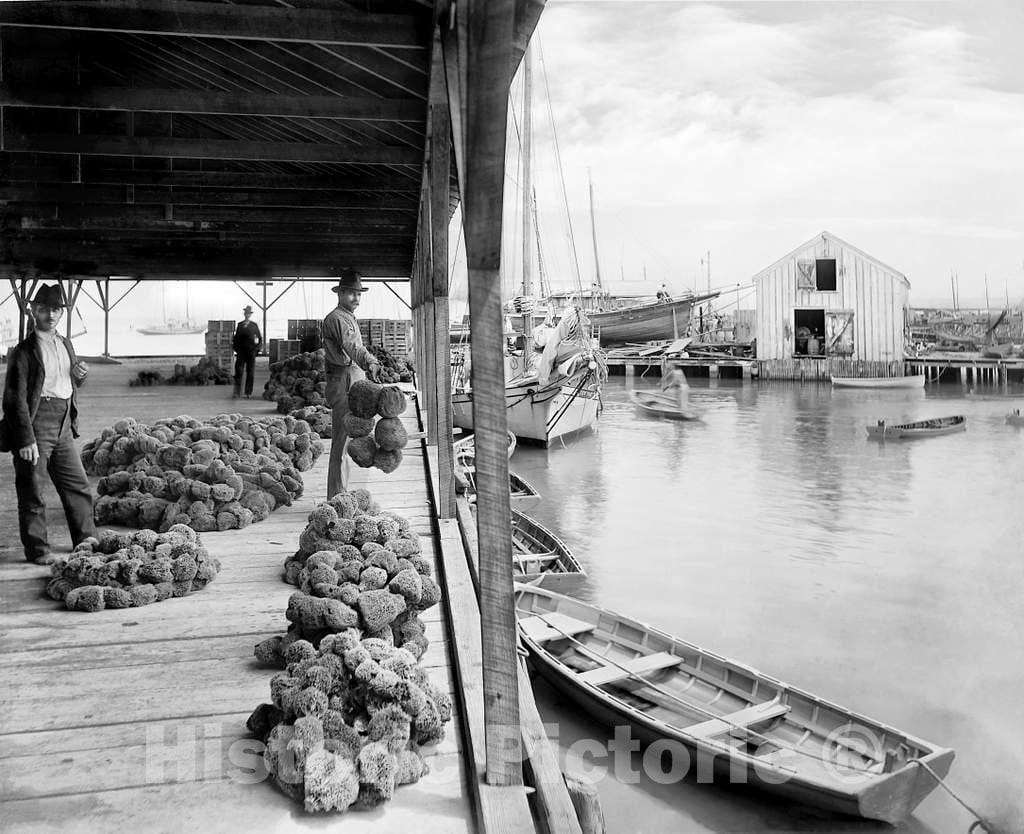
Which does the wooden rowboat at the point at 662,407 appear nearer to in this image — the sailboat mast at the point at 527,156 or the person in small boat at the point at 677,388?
the person in small boat at the point at 677,388

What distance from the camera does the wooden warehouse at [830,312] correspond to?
126ft

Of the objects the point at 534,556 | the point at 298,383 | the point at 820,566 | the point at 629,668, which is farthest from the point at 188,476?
the point at 820,566

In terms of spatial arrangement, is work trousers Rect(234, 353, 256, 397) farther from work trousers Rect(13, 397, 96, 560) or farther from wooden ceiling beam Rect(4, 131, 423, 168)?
work trousers Rect(13, 397, 96, 560)

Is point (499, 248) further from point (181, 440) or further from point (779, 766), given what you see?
point (779, 766)

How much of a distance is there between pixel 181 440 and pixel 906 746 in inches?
254

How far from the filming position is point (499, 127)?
235 centimetres

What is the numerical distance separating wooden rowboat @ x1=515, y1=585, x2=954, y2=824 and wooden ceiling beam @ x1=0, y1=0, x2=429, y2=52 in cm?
512

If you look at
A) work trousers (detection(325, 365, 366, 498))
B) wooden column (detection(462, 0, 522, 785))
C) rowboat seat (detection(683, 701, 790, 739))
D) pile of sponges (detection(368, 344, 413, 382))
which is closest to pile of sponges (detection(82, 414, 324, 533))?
work trousers (detection(325, 365, 366, 498))

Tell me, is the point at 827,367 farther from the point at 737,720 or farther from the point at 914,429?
the point at 737,720

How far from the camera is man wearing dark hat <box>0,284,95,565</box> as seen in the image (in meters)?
4.77

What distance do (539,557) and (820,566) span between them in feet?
25.9

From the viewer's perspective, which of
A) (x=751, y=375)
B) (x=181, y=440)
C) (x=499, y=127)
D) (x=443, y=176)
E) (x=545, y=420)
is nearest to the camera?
(x=499, y=127)

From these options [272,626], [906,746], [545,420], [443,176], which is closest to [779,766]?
[906,746]

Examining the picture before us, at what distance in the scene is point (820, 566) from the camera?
18344 millimetres
